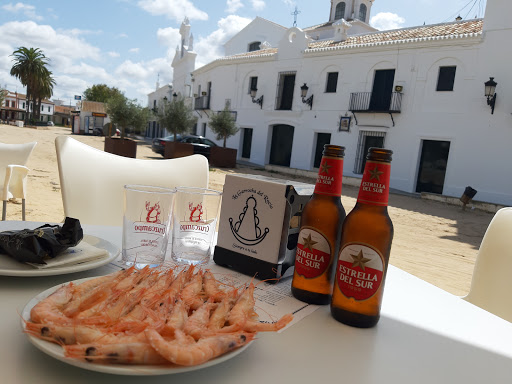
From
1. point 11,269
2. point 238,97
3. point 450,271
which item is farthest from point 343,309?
point 238,97

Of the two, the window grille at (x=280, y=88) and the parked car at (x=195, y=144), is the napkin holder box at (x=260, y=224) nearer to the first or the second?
the parked car at (x=195, y=144)

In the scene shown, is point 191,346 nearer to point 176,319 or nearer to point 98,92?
point 176,319

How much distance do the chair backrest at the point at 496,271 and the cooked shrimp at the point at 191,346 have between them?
1.39 metres

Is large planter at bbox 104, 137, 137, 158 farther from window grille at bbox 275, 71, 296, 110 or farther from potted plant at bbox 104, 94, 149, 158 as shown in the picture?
window grille at bbox 275, 71, 296, 110

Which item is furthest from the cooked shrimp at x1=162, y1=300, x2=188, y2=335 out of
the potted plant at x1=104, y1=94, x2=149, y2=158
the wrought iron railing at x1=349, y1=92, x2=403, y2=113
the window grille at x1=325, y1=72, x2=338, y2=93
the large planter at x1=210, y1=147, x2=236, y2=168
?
the potted plant at x1=104, y1=94, x2=149, y2=158

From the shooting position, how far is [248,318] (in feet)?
2.20

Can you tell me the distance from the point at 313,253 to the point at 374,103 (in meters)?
14.2

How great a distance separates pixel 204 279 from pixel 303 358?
0.88ft

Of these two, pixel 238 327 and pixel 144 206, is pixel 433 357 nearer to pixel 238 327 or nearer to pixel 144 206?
pixel 238 327

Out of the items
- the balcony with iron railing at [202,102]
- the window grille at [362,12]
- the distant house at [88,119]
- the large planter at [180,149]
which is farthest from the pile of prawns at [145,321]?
the distant house at [88,119]

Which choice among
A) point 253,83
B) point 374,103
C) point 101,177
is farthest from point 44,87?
point 101,177

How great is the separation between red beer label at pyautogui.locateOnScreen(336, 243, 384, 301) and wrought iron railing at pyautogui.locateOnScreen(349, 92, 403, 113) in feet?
43.9

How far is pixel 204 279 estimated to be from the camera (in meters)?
0.83

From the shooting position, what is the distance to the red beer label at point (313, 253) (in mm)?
861
